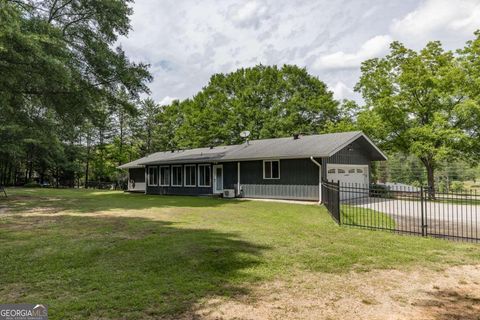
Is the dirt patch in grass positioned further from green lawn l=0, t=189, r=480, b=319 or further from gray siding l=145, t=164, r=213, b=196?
gray siding l=145, t=164, r=213, b=196

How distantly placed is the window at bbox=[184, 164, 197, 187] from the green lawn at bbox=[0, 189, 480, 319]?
1321 centimetres

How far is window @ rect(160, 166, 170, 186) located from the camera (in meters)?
25.1

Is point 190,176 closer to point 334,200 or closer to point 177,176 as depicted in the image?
point 177,176

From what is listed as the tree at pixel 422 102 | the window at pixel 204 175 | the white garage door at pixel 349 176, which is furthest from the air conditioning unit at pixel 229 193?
the tree at pixel 422 102

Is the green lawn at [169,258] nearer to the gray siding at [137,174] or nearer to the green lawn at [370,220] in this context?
the green lawn at [370,220]

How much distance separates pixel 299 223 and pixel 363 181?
42.6 ft

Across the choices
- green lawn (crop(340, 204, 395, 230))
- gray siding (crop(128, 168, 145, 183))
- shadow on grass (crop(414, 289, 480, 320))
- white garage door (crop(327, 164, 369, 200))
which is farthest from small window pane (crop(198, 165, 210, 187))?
shadow on grass (crop(414, 289, 480, 320))

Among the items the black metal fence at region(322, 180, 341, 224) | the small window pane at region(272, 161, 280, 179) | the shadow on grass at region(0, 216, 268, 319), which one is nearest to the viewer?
the shadow on grass at region(0, 216, 268, 319)

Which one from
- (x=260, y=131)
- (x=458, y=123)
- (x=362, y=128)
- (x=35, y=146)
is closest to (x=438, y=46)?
(x=458, y=123)

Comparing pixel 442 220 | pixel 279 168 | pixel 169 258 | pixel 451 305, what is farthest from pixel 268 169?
pixel 451 305

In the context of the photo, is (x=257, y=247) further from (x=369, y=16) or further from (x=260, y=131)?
(x=260, y=131)

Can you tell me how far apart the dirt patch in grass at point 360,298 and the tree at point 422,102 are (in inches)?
649

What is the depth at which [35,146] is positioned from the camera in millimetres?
36312

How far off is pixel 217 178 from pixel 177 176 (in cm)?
416
